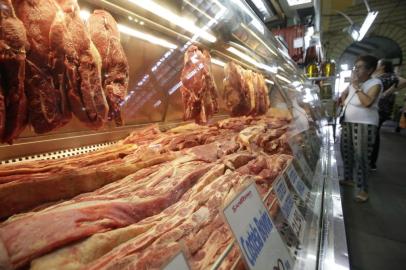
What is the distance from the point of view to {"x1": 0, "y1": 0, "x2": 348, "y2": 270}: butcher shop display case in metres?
0.77

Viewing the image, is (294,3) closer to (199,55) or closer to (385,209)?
(199,55)

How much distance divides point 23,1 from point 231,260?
4.58 feet

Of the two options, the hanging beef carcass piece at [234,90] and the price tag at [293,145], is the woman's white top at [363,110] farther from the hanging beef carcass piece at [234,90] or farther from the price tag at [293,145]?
the price tag at [293,145]

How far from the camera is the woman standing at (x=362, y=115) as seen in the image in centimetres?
400

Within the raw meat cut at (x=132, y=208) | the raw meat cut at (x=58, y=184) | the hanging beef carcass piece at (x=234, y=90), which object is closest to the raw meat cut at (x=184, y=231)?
the raw meat cut at (x=132, y=208)

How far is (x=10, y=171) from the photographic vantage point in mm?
1042

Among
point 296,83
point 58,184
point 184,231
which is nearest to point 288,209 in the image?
point 184,231

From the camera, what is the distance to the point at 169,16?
1.95m

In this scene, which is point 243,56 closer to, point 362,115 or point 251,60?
point 251,60

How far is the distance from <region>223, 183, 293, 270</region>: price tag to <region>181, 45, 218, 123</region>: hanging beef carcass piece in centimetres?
140

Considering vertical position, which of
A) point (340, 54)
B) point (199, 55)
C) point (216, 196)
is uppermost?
point (340, 54)

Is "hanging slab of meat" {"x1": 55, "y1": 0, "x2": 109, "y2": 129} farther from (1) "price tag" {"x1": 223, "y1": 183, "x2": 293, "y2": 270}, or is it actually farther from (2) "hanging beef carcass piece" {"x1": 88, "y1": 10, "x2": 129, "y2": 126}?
(1) "price tag" {"x1": 223, "y1": 183, "x2": 293, "y2": 270}

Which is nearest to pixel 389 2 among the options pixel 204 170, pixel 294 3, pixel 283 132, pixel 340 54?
pixel 340 54

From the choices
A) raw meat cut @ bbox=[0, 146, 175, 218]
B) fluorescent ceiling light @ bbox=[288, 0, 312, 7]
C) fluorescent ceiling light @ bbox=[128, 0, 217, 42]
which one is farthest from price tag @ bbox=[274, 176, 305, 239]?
fluorescent ceiling light @ bbox=[288, 0, 312, 7]
